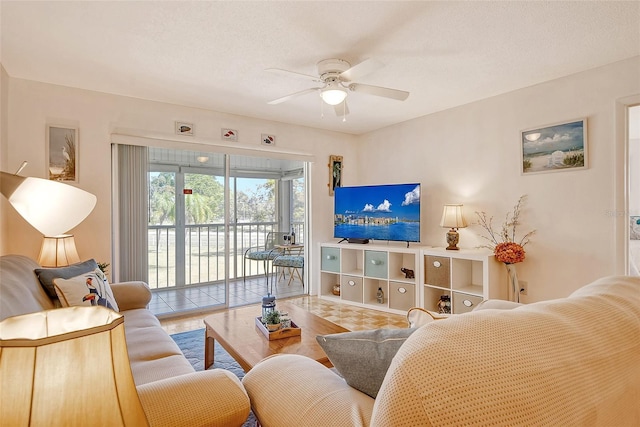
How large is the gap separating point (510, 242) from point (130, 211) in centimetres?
392

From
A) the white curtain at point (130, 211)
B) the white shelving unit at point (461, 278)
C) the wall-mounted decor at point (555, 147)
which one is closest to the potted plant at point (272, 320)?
the white shelving unit at point (461, 278)

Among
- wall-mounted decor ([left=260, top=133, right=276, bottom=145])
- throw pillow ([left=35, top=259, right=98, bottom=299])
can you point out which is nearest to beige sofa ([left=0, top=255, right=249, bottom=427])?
throw pillow ([left=35, top=259, right=98, bottom=299])

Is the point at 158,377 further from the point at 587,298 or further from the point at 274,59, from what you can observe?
the point at 274,59

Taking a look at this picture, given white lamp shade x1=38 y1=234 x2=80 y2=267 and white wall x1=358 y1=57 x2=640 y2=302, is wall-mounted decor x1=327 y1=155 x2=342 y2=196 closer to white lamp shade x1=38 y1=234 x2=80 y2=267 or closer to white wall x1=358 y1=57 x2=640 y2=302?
white wall x1=358 y1=57 x2=640 y2=302

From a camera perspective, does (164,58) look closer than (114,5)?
No

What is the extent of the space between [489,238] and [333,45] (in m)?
2.55

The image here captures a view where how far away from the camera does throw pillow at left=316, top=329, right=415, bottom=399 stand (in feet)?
3.16

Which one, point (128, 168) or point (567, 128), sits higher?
point (567, 128)

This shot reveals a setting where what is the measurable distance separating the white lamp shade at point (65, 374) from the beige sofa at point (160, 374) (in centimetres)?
50

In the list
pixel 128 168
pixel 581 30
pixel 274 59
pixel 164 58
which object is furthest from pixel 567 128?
pixel 128 168

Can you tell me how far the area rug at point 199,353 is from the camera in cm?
241

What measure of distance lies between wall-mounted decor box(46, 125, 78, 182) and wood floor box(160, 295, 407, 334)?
1750 mm

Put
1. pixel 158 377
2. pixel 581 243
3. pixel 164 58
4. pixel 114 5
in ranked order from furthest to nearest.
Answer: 1. pixel 581 243
2. pixel 164 58
3. pixel 114 5
4. pixel 158 377

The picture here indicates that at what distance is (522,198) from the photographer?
3.19 meters
